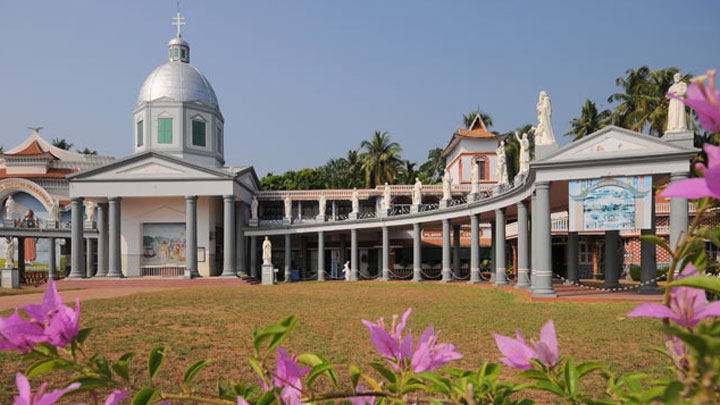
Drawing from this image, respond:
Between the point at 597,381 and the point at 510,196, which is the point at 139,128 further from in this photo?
the point at 597,381

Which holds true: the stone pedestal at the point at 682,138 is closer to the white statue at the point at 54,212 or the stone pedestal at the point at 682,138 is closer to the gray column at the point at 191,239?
the gray column at the point at 191,239

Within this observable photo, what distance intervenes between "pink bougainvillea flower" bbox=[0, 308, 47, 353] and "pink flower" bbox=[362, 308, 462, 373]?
2.68ft

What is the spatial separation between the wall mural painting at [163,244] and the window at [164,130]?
7136 millimetres

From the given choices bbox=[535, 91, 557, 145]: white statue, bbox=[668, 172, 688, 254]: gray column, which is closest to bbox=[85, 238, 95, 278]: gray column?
bbox=[535, 91, 557, 145]: white statue

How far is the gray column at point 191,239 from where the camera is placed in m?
33.9

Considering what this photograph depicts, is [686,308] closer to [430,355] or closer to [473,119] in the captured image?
[430,355]

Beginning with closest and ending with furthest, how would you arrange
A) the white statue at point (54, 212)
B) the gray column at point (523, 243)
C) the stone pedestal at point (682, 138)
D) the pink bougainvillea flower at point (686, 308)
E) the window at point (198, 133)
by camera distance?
the pink bougainvillea flower at point (686, 308)
the stone pedestal at point (682, 138)
the gray column at point (523, 243)
the white statue at point (54, 212)
the window at point (198, 133)

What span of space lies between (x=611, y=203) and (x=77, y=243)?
33367 millimetres

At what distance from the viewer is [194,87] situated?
138ft

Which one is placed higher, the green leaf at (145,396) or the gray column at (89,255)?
the green leaf at (145,396)

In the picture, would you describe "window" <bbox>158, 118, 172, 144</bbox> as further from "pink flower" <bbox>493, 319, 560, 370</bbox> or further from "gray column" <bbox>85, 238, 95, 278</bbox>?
"pink flower" <bbox>493, 319, 560, 370</bbox>

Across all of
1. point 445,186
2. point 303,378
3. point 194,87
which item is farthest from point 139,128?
point 303,378

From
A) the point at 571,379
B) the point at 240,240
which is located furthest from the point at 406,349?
the point at 240,240

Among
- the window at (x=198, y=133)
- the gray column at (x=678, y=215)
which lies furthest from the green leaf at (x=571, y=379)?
the window at (x=198, y=133)
